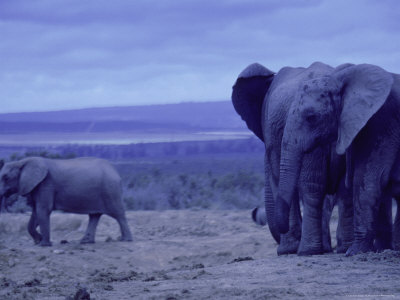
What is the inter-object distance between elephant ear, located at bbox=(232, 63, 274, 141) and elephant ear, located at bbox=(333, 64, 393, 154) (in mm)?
1804

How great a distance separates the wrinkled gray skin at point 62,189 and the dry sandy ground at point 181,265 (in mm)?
497

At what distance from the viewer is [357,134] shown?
911 centimetres

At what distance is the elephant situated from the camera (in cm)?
904

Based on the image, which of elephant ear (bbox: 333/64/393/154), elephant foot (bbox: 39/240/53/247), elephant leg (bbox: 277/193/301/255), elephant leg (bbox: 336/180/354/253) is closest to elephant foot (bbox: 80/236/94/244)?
elephant foot (bbox: 39/240/53/247)

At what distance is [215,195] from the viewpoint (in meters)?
27.4

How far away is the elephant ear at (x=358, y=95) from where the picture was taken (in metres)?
8.88

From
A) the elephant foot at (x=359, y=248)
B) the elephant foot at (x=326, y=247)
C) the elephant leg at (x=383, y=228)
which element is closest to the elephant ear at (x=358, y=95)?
the elephant foot at (x=359, y=248)

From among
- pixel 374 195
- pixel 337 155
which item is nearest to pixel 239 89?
pixel 337 155

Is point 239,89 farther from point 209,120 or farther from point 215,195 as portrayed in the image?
point 209,120

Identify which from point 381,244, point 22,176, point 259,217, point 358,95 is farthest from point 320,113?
point 259,217

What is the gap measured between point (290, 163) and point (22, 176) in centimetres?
732

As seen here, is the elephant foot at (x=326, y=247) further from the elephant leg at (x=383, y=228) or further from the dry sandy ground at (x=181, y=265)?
the elephant leg at (x=383, y=228)

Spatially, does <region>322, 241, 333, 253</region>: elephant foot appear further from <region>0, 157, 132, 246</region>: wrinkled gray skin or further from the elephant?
<region>0, 157, 132, 246</region>: wrinkled gray skin

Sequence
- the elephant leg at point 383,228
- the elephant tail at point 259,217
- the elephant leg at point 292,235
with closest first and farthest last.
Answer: the elephant leg at point 383,228, the elephant leg at point 292,235, the elephant tail at point 259,217
